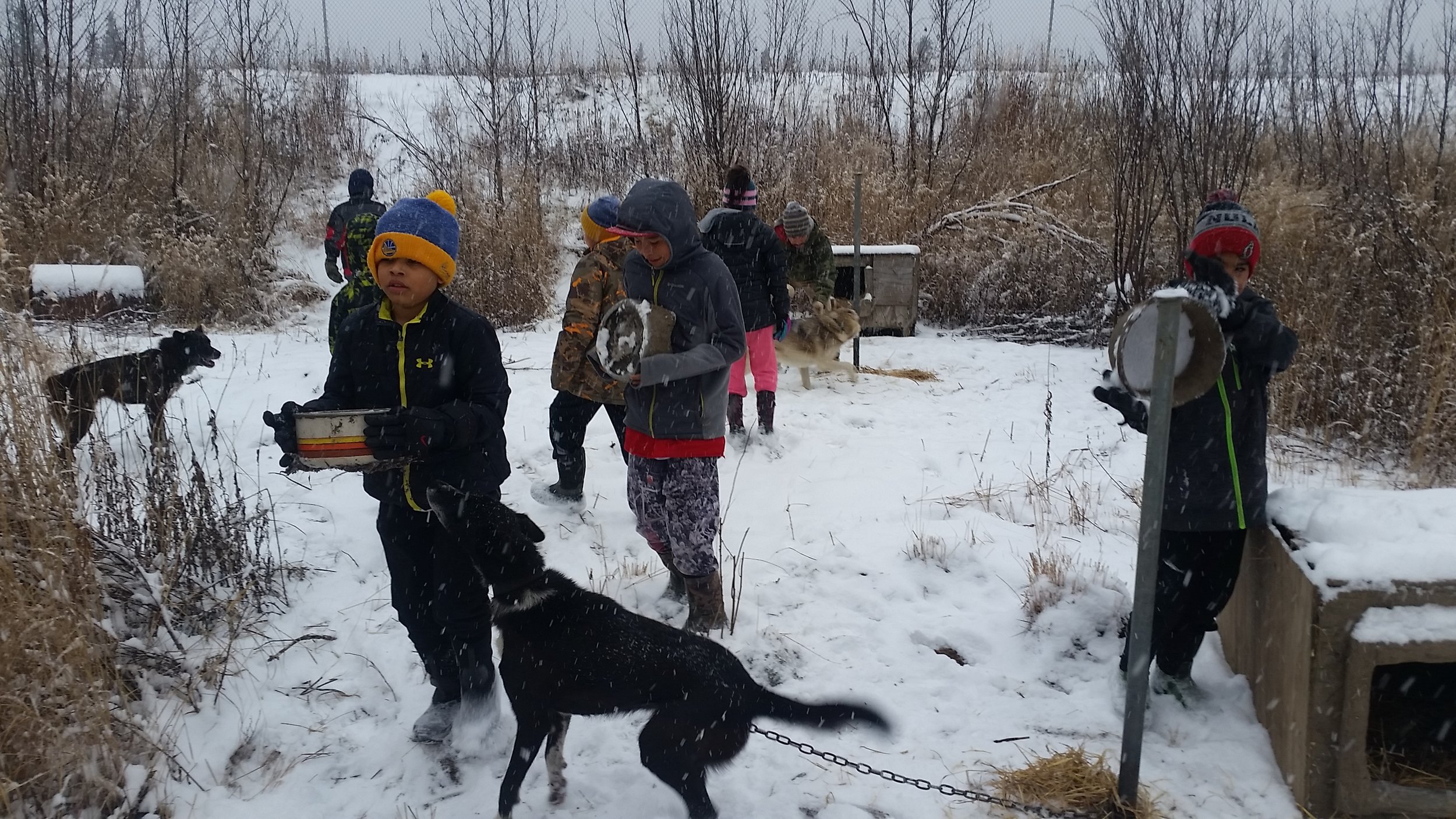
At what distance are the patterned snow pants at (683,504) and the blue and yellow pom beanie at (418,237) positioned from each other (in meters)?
1.17

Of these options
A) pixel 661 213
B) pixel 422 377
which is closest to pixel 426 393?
pixel 422 377

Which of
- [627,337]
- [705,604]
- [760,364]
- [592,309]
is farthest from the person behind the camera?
[760,364]

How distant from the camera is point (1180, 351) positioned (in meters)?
2.32

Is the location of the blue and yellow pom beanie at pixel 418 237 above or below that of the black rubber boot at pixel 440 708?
above

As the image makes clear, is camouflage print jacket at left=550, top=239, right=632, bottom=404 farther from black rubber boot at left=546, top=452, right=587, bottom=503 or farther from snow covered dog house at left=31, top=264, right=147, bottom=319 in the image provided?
snow covered dog house at left=31, top=264, right=147, bottom=319

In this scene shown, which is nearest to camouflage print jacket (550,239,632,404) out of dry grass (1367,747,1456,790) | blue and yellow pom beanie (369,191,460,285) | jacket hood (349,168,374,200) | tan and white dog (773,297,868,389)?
blue and yellow pom beanie (369,191,460,285)

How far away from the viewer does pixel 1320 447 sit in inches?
230

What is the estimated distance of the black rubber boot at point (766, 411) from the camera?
626 centimetres

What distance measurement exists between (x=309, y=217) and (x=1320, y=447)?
49.9ft

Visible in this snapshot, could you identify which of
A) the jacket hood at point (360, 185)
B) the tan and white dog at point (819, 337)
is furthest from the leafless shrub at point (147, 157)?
the tan and white dog at point (819, 337)

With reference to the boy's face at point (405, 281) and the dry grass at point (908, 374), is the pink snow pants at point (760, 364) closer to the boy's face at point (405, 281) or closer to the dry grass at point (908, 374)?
the dry grass at point (908, 374)

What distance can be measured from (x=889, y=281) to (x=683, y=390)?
7166 millimetres

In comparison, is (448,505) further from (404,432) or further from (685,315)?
(685,315)

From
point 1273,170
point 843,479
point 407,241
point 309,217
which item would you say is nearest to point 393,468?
point 407,241
